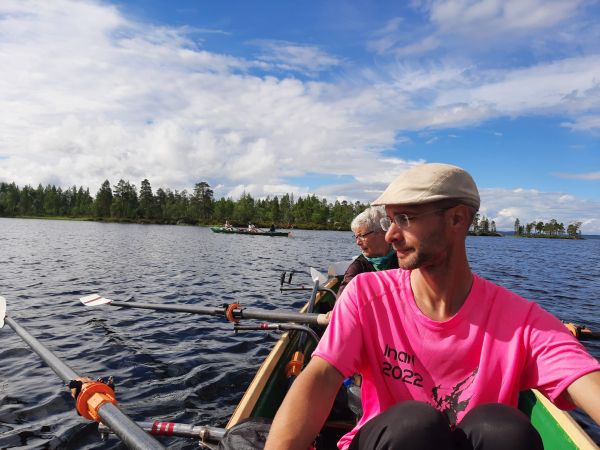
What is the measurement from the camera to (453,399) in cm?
202

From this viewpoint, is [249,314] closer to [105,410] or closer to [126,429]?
[105,410]

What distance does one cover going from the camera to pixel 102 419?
2.98 metres

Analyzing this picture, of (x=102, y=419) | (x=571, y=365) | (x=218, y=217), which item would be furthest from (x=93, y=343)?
(x=218, y=217)

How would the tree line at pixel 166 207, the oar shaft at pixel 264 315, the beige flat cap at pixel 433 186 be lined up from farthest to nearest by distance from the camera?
the tree line at pixel 166 207 < the oar shaft at pixel 264 315 < the beige flat cap at pixel 433 186

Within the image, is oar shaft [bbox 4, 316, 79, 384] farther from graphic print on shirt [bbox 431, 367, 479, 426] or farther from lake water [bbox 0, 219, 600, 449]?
graphic print on shirt [bbox 431, 367, 479, 426]

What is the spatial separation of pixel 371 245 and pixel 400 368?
10.6 feet

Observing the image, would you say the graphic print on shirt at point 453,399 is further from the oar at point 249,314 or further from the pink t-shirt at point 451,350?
the oar at point 249,314

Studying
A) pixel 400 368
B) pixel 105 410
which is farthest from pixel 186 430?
pixel 400 368

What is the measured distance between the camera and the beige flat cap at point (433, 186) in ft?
6.34

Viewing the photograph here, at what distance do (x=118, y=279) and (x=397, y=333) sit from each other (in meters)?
19.9

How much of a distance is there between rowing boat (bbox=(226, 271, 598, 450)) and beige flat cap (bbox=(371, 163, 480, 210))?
122 cm

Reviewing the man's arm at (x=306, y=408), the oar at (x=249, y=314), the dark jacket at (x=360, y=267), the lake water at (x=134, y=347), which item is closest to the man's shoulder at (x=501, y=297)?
the man's arm at (x=306, y=408)

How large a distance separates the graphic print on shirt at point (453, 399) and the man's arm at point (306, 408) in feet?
1.65

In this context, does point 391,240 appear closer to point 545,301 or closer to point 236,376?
point 236,376
